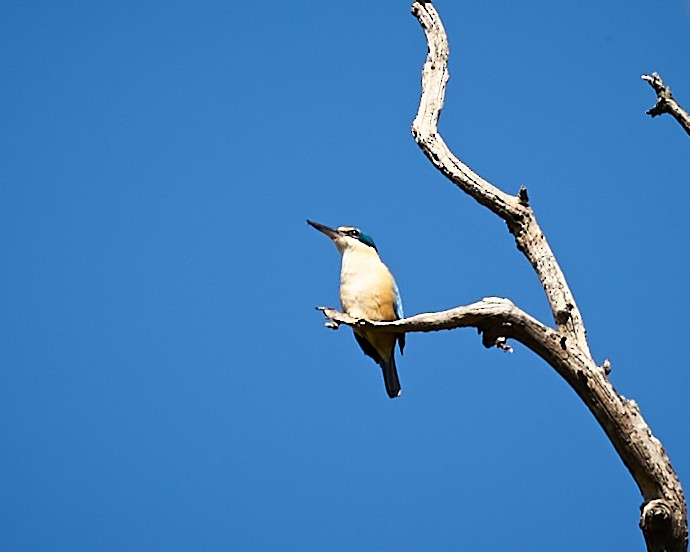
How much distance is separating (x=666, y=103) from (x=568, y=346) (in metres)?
1.56

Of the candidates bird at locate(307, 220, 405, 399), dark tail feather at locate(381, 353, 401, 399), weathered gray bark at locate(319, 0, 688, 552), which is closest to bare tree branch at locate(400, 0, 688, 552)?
weathered gray bark at locate(319, 0, 688, 552)

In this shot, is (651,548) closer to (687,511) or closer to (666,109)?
(687,511)

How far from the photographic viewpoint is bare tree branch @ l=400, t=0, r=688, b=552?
332 cm

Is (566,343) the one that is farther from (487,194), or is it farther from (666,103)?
(666,103)

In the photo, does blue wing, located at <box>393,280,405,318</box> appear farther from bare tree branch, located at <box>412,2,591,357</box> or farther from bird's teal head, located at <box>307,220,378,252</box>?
bare tree branch, located at <box>412,2,591,357</box>

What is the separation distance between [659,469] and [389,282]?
206 centimetres

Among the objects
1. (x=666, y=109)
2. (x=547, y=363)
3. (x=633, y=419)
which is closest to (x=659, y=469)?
(x=633, y=419)

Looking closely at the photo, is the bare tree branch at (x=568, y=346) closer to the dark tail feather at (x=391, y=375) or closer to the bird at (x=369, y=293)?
the bird at (x=369, y=293)

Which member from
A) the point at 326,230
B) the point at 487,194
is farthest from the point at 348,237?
the point at 487,194

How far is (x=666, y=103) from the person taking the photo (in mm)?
4441

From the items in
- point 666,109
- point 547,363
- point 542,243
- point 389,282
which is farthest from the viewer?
point 389,282

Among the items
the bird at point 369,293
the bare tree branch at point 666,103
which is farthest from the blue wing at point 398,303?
the bare tree branch at point 666,103

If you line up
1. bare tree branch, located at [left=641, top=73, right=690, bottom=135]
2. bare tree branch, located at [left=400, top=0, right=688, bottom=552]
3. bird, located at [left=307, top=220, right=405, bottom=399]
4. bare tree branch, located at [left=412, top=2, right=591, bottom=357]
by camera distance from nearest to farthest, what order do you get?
1. bare tree branch, located at [left=400, top=0, right=688, bottom=552]
2. bare tree branch, located at [left=412, top=2, right=591, bottom=357]
3. bare tree branch, located at [left=641, top=73, right=690, bottom=135]
4. bird, located at [left=307, top=220, right=405, bottom=399]

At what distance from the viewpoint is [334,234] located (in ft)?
17.5
